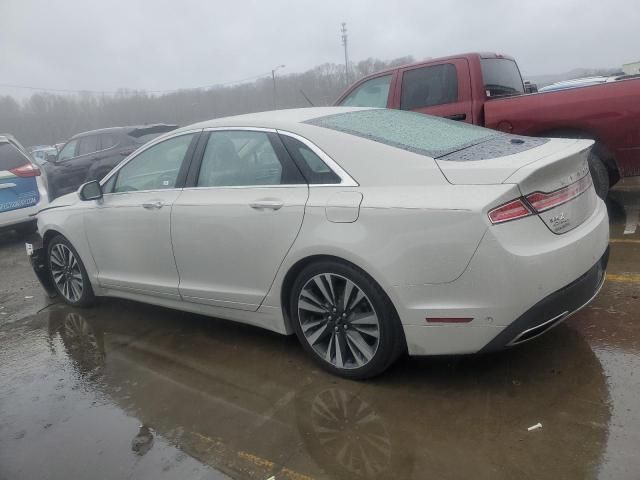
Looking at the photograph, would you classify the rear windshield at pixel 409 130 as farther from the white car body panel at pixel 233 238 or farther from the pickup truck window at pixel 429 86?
the pickup truck window at pixel 429 86

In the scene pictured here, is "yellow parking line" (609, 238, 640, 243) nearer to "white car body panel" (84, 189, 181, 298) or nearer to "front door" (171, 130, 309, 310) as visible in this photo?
"front door" (171, 130, 309, 310)

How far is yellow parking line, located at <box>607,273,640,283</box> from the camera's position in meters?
4.07

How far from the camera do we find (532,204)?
2.67 meters

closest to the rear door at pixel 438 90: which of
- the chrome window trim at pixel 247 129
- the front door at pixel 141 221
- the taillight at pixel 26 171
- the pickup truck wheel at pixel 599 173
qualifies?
the pickup truck wheel at pixel 599 173

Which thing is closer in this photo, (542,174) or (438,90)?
(542,174)

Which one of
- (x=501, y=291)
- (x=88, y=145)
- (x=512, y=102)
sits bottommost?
(x=501, y=291)

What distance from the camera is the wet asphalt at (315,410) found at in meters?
2.45

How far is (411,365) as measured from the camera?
3.26 m

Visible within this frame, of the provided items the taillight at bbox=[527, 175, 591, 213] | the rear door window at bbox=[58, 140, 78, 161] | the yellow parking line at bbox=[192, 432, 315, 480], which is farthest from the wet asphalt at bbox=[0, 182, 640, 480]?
the rear door window at bbox=[58, 140, 78, 161]

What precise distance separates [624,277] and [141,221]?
11.9 ft

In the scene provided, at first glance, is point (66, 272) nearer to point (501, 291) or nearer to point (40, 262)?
point (40, 262)

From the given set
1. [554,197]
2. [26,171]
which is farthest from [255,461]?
[26,171]

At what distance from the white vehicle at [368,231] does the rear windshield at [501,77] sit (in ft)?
9.86

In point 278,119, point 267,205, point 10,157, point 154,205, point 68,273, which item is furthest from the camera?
point 10,157
